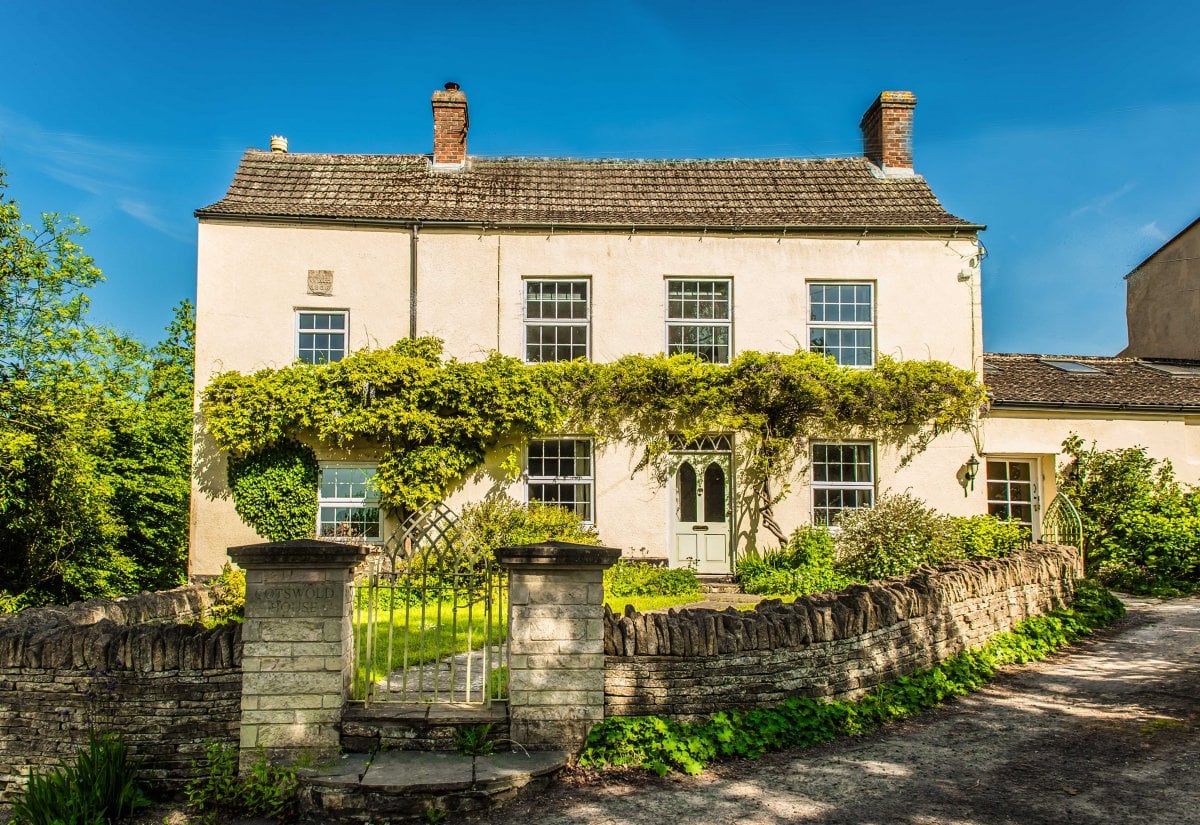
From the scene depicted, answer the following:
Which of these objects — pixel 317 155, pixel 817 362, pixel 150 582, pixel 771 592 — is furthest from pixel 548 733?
pixel 150 582

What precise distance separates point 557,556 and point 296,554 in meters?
1.80

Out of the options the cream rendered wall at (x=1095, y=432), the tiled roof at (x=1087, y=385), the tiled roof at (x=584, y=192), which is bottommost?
the cream rendered wall at (x=1095, y=432)

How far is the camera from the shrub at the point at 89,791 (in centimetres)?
513

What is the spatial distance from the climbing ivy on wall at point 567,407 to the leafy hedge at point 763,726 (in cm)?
697

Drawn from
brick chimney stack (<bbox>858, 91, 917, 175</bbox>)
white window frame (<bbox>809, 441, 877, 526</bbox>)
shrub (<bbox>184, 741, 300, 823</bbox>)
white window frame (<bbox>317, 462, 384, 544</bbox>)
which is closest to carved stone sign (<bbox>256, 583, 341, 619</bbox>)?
shrub (<bbox>184, 741, 300, 823</bbox>)

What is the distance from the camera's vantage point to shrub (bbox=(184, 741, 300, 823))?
5.26 meters

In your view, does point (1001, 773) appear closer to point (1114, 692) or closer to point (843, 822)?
point (843, 822)

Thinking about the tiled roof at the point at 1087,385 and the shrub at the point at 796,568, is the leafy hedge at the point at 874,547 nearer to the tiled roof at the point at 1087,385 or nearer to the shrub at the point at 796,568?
the shrub at the point at 796,568

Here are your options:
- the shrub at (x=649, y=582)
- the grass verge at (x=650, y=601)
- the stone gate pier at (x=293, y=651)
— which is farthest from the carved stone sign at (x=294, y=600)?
the shrub at (x=649, y=582)

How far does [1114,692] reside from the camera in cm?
731

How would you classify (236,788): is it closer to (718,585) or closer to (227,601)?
(227,601)

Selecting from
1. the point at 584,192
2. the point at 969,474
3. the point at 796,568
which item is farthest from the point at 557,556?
the point at 584,192

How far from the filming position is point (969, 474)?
14.7 metres

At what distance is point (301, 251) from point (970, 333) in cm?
1246
